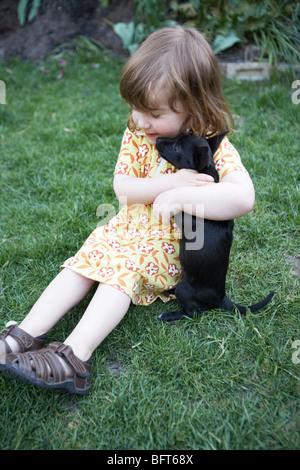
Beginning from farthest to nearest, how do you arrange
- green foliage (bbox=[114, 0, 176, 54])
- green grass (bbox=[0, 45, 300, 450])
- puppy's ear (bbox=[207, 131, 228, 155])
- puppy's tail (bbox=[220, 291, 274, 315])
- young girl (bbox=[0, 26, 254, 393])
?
green foliage (bbox=[114, 0, 176, 54]), puppy's tail (bbox=[220, 291, 274, 315]), puppy's ear (bbox=[207, 131, 228, 155]), young girl (bbox=[0, 26, 254, 393]), green grass (bbox=[0, 45, 300, 450])

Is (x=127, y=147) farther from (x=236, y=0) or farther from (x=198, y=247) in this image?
(x=236, y=0)

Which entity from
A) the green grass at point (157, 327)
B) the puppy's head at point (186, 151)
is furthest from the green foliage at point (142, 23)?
the puppy's head at point (186, 151)

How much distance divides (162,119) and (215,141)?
0.75 feet

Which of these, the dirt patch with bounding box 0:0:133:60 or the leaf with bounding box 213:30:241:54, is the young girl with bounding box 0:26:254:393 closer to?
the leaf with bounding box 213:30:241:54

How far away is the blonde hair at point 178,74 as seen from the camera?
59.4 inches

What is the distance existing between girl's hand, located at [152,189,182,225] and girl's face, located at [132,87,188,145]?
235mm

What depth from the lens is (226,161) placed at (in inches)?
64.9

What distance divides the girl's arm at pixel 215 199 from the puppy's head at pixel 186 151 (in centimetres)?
11

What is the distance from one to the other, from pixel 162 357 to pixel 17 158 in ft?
7.11

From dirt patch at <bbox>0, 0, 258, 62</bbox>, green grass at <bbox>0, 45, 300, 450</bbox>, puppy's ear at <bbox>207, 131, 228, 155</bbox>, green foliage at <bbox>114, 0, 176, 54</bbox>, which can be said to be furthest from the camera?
dirt patch at <bbox>0, 0, 258, 62</bbox>

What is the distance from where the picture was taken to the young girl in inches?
59.2

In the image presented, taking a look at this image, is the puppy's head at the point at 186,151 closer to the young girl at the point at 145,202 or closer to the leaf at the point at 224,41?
the young girl at the point at 145,202

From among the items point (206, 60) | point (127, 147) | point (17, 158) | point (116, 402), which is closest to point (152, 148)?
point (127, 147)

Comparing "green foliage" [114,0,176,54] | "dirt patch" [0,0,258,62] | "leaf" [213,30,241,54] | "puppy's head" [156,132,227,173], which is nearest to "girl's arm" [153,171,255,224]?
"puppy's head" [156,132,227,173]
